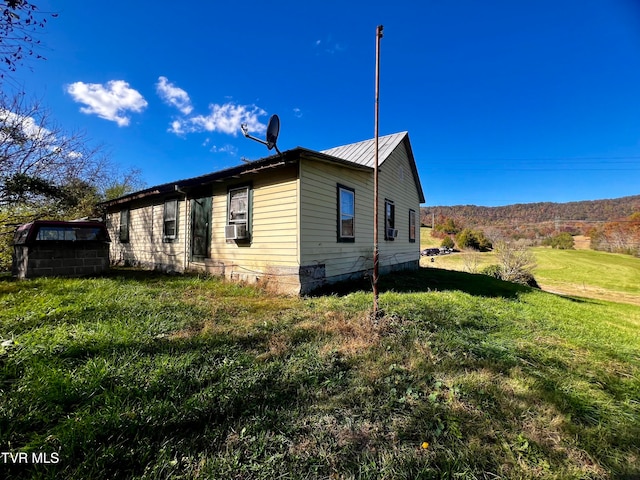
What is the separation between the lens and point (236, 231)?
22.6ft

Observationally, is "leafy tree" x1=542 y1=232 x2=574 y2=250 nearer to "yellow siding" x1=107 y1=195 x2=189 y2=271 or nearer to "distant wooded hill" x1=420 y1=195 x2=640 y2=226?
"distant wooded hill" x1=420 y1=195 x2=640 y2=226

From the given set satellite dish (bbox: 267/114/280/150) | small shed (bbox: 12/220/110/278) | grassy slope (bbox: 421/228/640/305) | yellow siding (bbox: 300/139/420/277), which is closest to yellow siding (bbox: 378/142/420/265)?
yellow siding (bbox: 300/139/420/277)

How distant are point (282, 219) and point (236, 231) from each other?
4.97 ft

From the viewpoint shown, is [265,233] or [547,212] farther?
[547,212]

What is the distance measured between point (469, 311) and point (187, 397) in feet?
16.2

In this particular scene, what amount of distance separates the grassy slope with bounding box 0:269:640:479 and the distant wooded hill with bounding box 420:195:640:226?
1811 inches

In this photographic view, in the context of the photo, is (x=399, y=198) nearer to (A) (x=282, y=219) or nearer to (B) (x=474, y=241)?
(A) (x=282, y=219)

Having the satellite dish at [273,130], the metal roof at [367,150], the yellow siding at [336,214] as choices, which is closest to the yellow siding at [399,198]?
the yellow siding at [336,214]

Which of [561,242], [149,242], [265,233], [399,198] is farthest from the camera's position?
[561,242]

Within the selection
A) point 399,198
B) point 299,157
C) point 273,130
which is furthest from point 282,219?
point 399,198

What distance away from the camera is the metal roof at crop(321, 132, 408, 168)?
926 cm

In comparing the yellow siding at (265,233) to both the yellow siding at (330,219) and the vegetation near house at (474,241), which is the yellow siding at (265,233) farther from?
the vegetation near house at (474,241)

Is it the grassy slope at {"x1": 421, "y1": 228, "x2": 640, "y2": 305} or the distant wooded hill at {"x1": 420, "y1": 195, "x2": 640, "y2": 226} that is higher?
the distant wooded hill at {"x1": 420, "y1": 195, "x2": 640, "y2": 226}

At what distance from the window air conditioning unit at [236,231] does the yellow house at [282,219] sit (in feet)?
0.09
